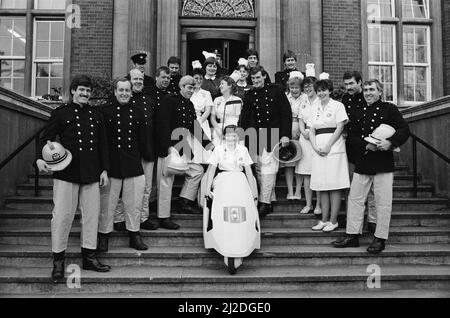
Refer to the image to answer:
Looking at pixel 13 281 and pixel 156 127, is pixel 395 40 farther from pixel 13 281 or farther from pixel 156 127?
pixel 13 281

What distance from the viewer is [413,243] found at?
5.76 meters

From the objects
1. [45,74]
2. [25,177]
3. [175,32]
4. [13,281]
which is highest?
[175,32]

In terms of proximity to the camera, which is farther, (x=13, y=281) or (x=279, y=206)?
(x=279, y=206)

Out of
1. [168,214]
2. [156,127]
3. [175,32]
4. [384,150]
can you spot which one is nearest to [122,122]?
[156,127]

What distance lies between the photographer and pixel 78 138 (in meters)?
4.68

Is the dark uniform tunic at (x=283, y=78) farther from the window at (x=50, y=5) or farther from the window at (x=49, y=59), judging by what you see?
the window at (x=50, y=5)

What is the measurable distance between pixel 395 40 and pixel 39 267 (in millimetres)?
9607

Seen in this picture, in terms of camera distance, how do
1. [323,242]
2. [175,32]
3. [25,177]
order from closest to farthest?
[323,242]
[25,177]
[175,32]

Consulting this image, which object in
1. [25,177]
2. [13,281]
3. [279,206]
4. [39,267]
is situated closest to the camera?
[13,281]

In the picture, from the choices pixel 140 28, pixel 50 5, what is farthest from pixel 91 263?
pixel 50 5

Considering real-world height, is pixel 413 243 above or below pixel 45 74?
below

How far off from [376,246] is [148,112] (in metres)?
3.33

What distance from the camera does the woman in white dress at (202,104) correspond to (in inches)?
249

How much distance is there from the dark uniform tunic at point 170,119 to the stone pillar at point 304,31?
453cm
